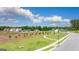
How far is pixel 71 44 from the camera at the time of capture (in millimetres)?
5426

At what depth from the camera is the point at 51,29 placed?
546cm

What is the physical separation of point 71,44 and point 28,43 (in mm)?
540

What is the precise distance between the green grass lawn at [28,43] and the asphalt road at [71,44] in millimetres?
143

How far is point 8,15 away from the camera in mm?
5406

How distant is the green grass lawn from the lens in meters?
5.40

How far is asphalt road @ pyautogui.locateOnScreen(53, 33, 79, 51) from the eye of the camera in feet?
17.6

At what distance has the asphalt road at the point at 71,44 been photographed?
5375 millimetres

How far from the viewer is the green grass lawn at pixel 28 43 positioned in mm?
5398

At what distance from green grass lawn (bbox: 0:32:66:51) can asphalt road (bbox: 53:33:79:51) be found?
0.14 meters
